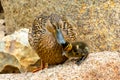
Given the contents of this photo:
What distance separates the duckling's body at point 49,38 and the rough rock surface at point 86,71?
0.14 metres

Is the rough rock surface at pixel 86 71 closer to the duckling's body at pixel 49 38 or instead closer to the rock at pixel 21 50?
the duckling's body at pixel 49 38

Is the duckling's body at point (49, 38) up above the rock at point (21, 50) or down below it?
above

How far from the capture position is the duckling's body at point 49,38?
4902 millimetres

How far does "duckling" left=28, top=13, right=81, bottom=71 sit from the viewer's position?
4891 millimetres

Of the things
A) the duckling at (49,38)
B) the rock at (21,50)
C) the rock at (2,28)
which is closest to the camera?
the duckling at (49,38)

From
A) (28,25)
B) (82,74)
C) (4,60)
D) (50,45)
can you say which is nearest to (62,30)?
(50,45)

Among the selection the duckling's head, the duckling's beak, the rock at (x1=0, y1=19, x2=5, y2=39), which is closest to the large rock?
the rock at (x1=0, y1=19, x2=5, y2=39)

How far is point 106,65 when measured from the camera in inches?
190

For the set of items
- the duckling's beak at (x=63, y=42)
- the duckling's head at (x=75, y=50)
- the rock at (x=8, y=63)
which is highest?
the duckling's beak at (x=63, y=42)

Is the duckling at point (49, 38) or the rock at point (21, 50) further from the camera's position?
the rock at point (21, 50)

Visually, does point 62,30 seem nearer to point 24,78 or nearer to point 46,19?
point 46,19

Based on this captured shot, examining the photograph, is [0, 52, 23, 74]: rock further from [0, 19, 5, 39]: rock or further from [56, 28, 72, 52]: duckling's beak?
[56, 28, 72, 52]: duckling's beak

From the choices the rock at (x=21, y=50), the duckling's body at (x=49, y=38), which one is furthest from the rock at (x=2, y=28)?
the duckling's body at (x=49, y=38)

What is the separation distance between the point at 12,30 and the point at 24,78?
206 centimetres
